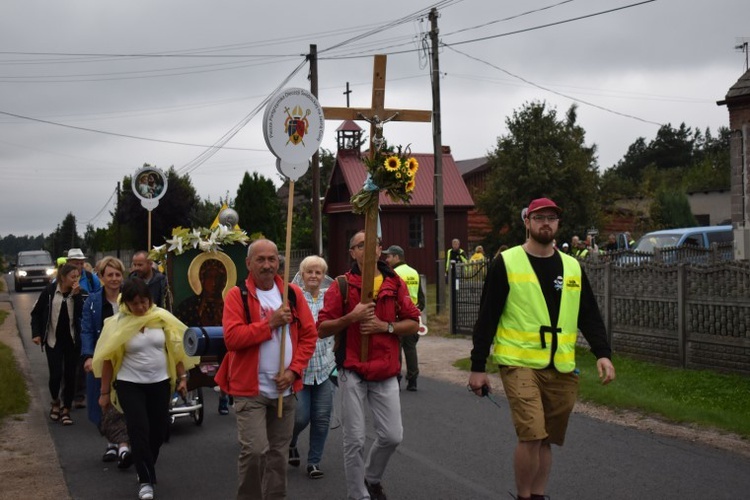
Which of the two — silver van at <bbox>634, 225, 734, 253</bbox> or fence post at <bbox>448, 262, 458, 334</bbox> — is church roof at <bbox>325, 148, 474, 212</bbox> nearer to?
silver van at <bbox>634, 225, 734, 253</bbox>

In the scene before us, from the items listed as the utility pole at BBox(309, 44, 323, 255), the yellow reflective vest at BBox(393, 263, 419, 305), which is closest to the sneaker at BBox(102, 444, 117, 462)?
the yellow reflective vest at BBox(393, 263, 419, 305)

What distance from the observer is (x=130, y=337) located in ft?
22.8

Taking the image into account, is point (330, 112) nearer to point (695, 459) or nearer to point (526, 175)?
point (695, 459)

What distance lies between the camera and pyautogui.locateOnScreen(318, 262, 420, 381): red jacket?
6.13m

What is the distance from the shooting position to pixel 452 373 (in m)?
14.0

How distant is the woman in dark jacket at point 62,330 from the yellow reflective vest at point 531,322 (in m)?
6.35

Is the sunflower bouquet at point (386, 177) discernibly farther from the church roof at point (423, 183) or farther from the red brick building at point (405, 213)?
the church roof at point (423, 183)

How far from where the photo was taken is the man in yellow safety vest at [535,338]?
17.8 ft

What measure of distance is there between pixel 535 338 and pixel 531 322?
0.33ft

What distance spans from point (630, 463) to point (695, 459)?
0.58 meters

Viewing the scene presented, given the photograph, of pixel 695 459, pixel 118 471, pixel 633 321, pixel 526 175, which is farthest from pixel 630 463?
pixel 526 175

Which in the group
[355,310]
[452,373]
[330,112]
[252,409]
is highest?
[330,112]

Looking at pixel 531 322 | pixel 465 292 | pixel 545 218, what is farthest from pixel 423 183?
pixel 531 322

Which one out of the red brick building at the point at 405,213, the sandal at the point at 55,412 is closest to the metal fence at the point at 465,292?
the sandal at the point at 55,412
